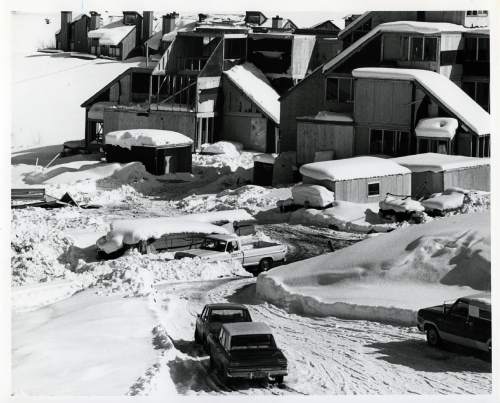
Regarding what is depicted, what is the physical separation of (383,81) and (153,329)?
766 inches

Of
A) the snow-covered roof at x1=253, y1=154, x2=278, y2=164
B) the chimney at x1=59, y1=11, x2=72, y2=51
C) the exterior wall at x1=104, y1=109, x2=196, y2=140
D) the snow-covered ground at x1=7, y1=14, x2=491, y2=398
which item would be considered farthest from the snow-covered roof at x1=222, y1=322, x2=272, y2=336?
the chimney at x1=59, y1=11, x2=72, y2=51

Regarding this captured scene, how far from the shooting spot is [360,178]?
3447cm

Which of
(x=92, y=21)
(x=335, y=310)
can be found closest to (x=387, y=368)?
(x=335, y=310)

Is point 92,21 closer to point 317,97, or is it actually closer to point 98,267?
point 317,97

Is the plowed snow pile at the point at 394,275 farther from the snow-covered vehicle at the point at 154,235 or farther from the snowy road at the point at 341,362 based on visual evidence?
the snow-covered vehicle at the point at 154,235

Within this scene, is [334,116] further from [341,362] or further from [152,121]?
[341,362]

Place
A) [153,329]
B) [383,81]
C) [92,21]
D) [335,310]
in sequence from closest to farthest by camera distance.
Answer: [153,329]
[335,310]
[383,81]
[92,21]

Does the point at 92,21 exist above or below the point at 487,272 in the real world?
above

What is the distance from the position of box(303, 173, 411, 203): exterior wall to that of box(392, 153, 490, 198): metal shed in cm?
35

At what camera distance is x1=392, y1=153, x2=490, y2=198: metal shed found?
34625mm

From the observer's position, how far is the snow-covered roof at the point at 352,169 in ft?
112

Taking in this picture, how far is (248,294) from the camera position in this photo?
83.2 feet

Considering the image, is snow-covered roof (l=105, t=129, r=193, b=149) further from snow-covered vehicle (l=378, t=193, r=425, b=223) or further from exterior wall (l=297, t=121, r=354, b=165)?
snow-covered vehicle (l=378, t=193, r=425, b=223)

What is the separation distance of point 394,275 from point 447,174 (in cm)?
1170
